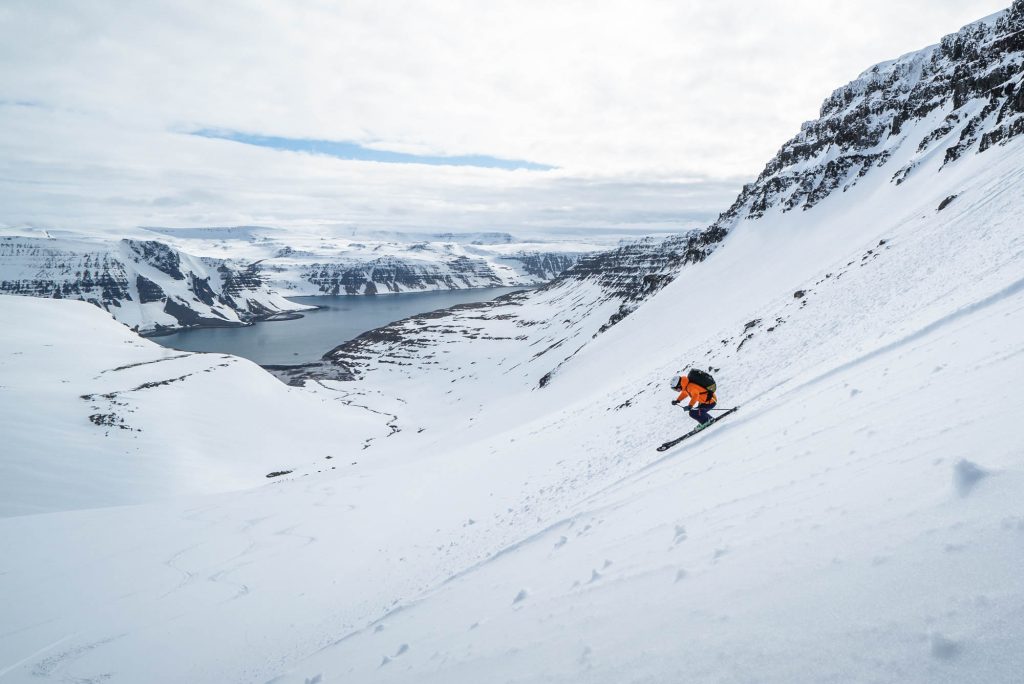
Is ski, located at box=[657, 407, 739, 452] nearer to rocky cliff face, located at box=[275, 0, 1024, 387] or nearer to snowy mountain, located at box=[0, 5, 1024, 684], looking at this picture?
snowy mountain, located at box=[0, 5, 1024, 684]

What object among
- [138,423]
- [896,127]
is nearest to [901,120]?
[896,127]

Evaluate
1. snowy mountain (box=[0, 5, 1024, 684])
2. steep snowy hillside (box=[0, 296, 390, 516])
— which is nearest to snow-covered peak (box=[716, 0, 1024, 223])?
snowy mountain (box=[0, 5, 1024, 684])

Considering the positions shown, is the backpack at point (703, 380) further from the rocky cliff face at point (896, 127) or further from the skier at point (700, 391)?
the rocky cliff face at point (896, 127)

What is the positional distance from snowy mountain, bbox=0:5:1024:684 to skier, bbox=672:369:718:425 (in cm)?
94

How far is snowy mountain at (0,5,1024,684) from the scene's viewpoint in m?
4.21

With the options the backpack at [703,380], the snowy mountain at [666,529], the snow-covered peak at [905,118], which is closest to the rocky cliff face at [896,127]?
the snow-covered peak at [905,118]

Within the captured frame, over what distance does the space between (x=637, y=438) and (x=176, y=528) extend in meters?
22.1

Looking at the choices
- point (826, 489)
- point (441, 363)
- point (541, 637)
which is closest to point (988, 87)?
point (826, 489)

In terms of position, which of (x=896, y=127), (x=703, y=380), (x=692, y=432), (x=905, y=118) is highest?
(x=905, y=118)

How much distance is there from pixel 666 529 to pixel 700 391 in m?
6.70

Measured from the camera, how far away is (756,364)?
17625 millimetres

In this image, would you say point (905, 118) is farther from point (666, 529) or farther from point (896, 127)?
point (666, 529)

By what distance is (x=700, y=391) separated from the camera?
13656 millimetres

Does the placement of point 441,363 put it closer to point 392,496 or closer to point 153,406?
point 153,406
